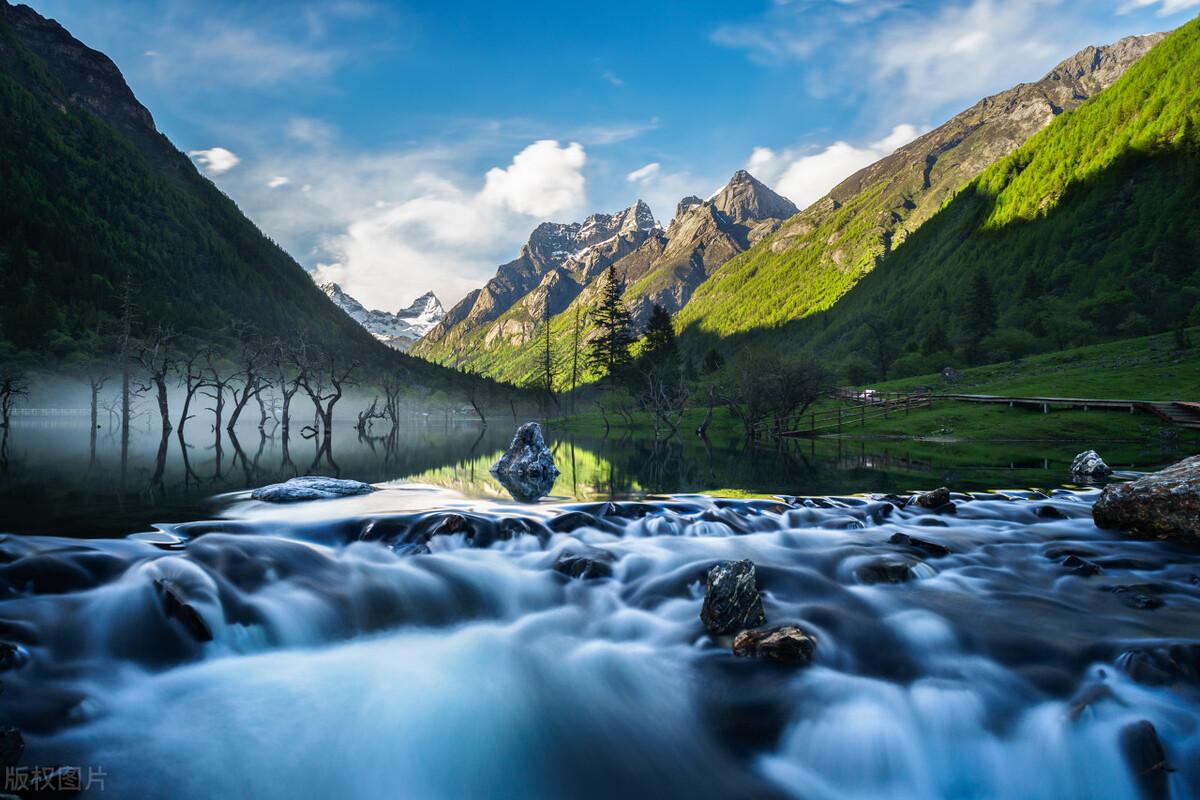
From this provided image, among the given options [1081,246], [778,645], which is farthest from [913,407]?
[1081,246]

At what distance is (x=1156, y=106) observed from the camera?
151m

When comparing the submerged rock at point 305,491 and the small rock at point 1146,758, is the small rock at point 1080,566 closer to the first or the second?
the small rock at point 1146,758

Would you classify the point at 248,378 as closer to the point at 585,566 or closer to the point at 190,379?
the point at 190,379

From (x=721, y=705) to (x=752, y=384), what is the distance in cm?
5359

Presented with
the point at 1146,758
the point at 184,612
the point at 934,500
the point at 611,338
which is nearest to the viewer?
the point at 1146,758

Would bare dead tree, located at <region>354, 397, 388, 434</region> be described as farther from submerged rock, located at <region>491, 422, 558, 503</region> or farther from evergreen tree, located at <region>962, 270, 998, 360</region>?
evergreen tree, located at <region>962, 270, 998, 360</region>

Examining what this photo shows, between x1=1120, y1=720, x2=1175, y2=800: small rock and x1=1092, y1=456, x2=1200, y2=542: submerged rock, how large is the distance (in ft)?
34.9

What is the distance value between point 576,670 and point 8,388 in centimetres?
8091

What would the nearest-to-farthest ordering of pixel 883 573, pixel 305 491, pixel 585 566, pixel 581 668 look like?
pixel 581 668 < pixel 883 573 < pixel 585 566 < pixel 305 491

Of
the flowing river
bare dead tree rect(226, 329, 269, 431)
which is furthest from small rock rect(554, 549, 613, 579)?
bare dead tree rect(226, 329, 269, 431)

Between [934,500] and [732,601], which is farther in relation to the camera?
[934,500]

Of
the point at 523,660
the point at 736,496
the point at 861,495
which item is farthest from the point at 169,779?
the point at 861,495

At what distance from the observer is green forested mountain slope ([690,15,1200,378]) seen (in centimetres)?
9819

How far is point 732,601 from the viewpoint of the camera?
30.2 feet
